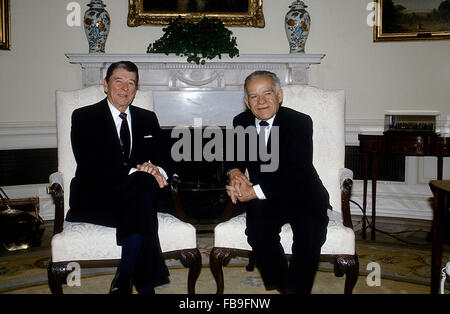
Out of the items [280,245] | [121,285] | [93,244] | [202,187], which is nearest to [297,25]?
[202,187]

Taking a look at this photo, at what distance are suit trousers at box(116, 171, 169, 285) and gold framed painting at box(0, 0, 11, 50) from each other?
10.7 ft

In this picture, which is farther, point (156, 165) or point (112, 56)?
point (112, 56)

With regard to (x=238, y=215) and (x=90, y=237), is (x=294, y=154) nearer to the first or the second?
(x=238, y=215)

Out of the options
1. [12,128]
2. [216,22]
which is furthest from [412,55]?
[12,128]

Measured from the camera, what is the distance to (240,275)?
10.4 feet

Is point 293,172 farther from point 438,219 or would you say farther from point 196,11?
point 196,11

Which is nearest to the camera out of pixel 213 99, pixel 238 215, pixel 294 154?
pixel 294 154

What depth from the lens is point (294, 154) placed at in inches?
96.4

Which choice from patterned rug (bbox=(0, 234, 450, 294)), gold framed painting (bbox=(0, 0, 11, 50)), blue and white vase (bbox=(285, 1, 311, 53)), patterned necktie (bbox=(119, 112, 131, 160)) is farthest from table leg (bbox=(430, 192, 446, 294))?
gold framed painting (bbox=(0, 0, 11, 50))

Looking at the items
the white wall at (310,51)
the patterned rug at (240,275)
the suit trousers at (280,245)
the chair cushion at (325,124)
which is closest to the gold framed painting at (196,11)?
the white wall at (310,51)

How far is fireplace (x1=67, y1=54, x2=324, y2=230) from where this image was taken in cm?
462

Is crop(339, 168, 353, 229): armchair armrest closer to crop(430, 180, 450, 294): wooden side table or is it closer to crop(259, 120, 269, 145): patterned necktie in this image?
crop(430, 180, 450, 294): wooden side table

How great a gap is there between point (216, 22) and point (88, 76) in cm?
151

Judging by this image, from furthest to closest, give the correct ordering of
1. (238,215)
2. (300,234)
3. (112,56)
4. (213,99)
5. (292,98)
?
(213,99), (112,56), (292,98), (238,215), (300,234)
